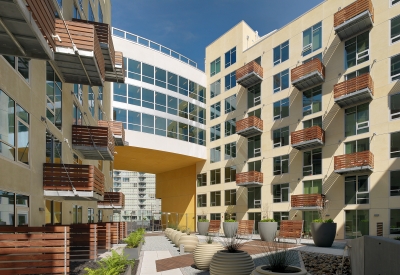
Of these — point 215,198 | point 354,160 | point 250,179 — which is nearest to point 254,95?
point 250,179

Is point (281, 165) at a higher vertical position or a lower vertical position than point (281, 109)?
lower

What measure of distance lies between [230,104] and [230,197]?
1092 centimetres

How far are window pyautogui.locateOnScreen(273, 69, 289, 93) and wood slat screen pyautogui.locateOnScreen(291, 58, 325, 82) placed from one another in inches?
89.7

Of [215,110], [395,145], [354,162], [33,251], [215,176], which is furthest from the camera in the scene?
[215,110]

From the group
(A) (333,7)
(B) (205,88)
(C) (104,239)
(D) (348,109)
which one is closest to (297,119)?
(D) (348,109)

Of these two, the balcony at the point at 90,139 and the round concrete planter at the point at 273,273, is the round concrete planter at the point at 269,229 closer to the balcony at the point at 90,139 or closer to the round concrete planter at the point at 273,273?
the balcony at the point at 90,139

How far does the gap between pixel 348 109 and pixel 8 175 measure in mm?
24342

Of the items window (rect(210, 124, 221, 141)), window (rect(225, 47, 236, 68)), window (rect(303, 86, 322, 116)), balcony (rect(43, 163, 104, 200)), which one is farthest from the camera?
window (rect(210, 124, 221, 141))

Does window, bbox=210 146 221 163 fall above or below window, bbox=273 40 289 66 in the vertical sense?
below

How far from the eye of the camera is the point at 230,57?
38.8 meters

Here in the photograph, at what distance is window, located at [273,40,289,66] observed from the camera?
31.6 meters

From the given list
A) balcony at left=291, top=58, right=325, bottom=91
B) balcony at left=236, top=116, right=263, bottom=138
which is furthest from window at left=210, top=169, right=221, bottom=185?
balcony at left=291, top=58, right=325, bottom=91

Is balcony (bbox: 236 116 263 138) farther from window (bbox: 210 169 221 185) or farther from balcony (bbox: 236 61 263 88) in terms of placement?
Result: window (bbox: 210 169 221 185)

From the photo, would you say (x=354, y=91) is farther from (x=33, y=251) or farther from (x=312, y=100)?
(x=33, y=251)
